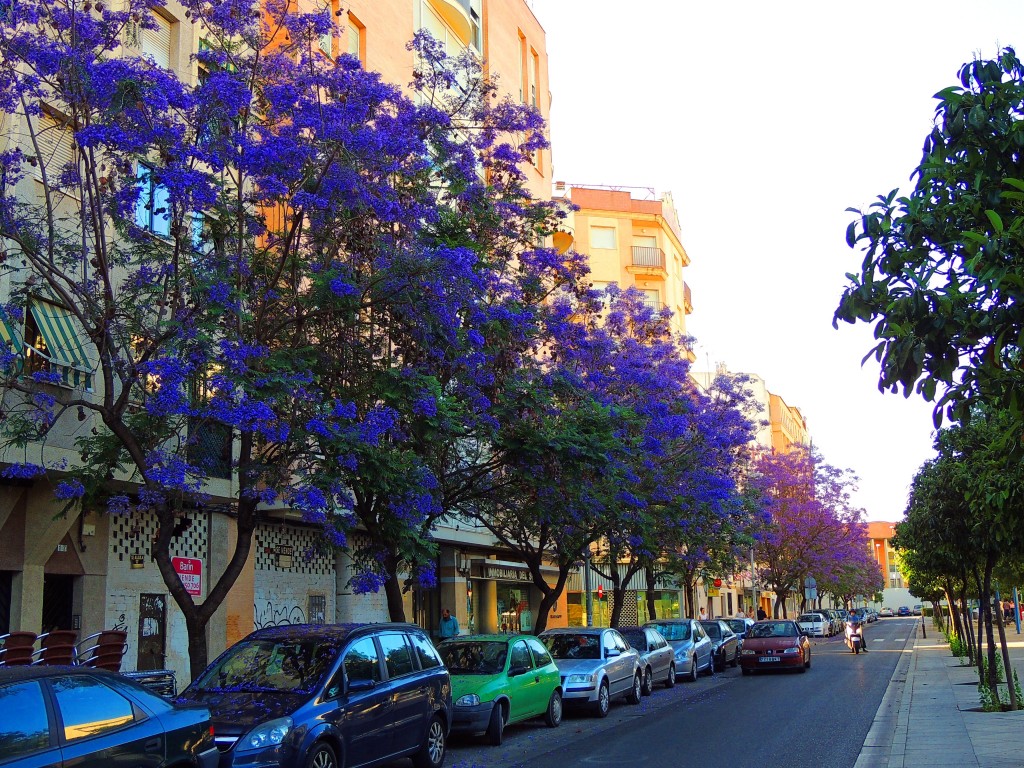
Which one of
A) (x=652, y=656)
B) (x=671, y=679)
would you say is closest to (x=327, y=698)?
(x=652, y=656)

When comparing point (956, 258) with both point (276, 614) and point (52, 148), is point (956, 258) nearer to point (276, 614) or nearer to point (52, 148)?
point (52, 148)

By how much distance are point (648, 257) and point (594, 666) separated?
4016 centimetres

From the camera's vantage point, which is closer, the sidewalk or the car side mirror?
the car side mirror

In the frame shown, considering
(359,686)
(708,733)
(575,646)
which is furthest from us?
(575,646)

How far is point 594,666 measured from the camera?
17938mm

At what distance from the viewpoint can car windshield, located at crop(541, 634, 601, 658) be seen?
1878cm

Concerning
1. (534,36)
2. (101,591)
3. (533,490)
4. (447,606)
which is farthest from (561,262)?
(534,36)

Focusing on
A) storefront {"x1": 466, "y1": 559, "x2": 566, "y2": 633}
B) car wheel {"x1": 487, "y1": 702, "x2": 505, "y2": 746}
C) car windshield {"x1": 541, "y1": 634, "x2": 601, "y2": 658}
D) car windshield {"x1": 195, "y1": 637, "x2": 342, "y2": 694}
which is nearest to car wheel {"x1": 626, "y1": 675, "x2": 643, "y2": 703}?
→ car windshield {"x1": 541, "y1": 634, "x2": 601, "y2": 658}

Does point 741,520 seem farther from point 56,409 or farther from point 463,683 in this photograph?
point 56,409

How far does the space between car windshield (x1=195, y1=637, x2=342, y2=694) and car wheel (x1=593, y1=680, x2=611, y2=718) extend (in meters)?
8.27

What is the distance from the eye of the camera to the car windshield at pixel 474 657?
48.3 ft

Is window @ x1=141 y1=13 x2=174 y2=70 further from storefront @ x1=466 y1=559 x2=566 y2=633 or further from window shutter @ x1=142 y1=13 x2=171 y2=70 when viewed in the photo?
storefront @ x1=466 y1=559 x2=566 y2=633

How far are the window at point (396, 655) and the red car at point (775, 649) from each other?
18960mm

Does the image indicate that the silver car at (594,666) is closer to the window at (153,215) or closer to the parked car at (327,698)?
the parked car at (327,698)
